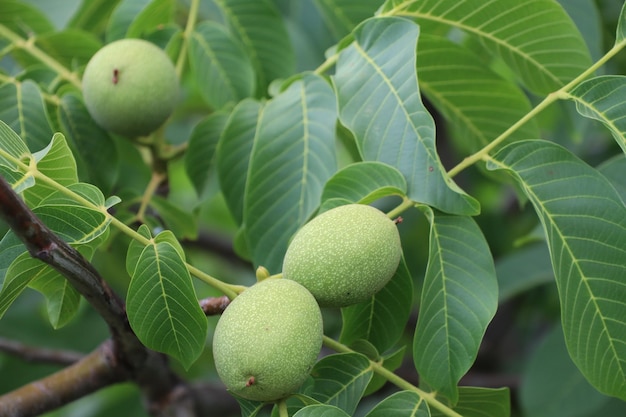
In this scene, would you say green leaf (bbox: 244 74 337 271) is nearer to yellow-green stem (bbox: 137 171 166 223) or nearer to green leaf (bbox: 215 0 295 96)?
yellow-green stem (bbox: 137 171 166 223)

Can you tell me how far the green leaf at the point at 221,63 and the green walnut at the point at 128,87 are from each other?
19 cm

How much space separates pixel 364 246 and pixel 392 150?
186 mm

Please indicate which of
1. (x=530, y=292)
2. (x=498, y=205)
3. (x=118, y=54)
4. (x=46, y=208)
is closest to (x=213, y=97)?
(x=118, y=54)

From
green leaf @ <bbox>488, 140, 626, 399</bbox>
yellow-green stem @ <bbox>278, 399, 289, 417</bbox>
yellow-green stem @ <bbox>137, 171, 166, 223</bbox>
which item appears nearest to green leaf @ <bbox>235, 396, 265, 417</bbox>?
yellow-green stem @ <bbox>278, 399, 289, 417</bbox>

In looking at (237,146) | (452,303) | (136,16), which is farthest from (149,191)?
(452,303)

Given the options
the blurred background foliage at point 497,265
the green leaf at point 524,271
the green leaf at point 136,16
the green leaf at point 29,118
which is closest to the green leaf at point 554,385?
the blurred background foliage at point 497,265

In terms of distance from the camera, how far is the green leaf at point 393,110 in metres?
1.06

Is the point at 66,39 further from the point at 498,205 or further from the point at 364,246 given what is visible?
the point at 498,205

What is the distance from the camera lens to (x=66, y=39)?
5.20 feet

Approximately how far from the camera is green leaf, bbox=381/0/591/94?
1.24m

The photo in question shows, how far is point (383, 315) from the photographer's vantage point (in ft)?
3.71

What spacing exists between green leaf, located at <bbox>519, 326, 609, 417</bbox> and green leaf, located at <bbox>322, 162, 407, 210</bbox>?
1016 mm

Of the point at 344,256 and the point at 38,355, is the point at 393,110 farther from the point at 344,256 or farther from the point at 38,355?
the point at 38,355

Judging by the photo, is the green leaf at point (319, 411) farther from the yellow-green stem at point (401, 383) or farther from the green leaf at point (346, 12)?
the green leaf at point (346, 12)
